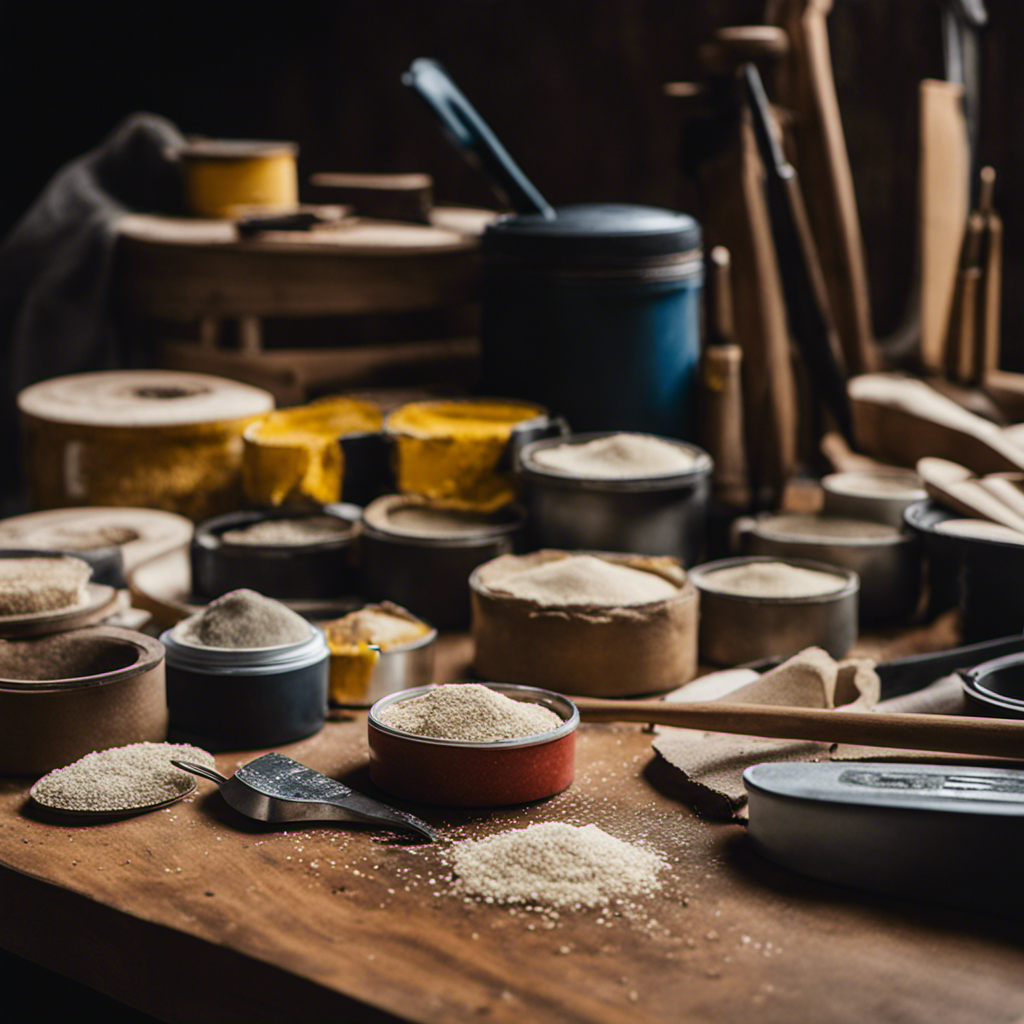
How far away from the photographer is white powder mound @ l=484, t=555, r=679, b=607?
188 centimetres

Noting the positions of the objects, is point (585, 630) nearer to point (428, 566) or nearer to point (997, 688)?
point (428, 566)

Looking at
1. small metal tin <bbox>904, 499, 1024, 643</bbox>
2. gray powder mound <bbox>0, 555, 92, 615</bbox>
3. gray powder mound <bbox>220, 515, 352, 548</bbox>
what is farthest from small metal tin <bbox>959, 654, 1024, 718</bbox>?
gray powder mound <bbox>0, 555, 92, 615</bbox>

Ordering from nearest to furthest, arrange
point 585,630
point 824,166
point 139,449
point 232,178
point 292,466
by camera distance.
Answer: point 585,630 → point 292,466 → point 139,449 → point 824,166 → point 232,178

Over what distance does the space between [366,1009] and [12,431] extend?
2.51 metres

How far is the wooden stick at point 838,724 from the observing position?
1427mm

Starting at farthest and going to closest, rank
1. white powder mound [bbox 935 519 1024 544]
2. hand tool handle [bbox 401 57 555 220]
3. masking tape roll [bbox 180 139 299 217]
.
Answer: masking tape roll [bbox 180 139 299 217], hand tool handle [bbox 401 57 555 220], white powder mound [bbox 935 519 1024 544]

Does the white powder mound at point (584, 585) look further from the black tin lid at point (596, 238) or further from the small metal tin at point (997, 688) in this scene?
the black tin lid at point (596, 238)

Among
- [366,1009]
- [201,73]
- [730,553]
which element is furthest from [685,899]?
[201,73]

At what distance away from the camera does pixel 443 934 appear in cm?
123

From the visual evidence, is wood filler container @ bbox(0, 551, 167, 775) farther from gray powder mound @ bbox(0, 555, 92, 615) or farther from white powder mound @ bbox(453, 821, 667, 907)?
white powder mound @ bbox(453, 821, 667, 907)

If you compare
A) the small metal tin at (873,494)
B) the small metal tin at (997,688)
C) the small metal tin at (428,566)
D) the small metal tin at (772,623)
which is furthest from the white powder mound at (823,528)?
the small metal tin at (997,688)

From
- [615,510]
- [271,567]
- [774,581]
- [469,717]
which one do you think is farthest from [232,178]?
[469,717]

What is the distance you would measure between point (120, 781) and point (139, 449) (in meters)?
1.05

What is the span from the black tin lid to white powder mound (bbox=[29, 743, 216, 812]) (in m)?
1.18
